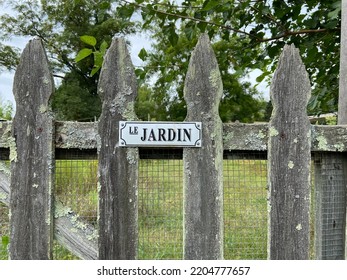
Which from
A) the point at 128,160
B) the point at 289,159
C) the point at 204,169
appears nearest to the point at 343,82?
the point at 289,159

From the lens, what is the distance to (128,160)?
117 centimetres

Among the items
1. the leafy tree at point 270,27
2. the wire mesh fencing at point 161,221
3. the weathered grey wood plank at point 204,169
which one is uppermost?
the leafy tree at point 270,27

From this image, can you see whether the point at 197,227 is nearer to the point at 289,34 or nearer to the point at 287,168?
the point at 287,168

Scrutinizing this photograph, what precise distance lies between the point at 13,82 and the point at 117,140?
0.36 meters

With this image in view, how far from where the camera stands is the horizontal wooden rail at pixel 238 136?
3.85 ft

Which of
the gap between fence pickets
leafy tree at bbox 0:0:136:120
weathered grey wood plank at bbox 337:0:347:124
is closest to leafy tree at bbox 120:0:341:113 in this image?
weathered grey wood plank at bbox 337:0:347:124

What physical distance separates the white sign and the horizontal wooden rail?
0.09 m

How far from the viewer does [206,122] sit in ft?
3.85

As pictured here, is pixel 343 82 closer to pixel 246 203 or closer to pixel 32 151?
pixel 246 203

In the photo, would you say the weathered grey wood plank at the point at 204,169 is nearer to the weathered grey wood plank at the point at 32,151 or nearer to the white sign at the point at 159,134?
the white sign at the point at 159,134

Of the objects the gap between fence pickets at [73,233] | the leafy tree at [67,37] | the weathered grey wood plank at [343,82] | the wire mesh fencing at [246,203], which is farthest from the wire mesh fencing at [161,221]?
the leafy tree at [67,37]

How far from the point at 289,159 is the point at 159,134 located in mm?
400

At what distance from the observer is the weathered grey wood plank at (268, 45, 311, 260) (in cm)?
120

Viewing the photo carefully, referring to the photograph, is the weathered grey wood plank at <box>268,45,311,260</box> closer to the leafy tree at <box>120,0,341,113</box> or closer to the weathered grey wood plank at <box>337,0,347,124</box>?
the weathered grey wood plank at <box>337,0,347,124</box>
